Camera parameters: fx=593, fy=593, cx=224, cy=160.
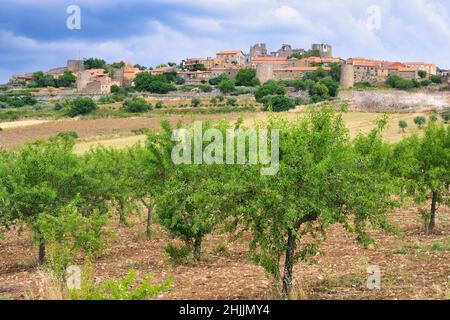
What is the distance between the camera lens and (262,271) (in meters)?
17.0

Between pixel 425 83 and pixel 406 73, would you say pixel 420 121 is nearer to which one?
pixel 425 83

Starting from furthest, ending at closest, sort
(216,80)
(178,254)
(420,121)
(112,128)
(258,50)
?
(258,50) < (216,80) < (112,128) < (420,121) < (178,254)

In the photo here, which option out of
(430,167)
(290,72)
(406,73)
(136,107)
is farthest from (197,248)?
(290,72)

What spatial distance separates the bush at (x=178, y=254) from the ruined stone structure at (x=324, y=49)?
539ft

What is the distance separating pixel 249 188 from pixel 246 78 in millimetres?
125855

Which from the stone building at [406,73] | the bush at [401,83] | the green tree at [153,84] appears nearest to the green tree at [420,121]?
the bush at [401,83]

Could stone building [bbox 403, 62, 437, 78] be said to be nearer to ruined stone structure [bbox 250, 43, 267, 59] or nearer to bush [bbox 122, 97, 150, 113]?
ruined stone structure [bbox 250, 43, 267, 59]

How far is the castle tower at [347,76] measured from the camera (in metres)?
125

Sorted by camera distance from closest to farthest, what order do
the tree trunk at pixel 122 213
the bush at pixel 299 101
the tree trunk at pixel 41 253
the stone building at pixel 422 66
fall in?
the tree trunk at pixel 41 253 < the tree trunk at pixel 122 213 < the bush at pixel 299 101 < the stone building at pixel 422 66

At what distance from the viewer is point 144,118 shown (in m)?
82.8

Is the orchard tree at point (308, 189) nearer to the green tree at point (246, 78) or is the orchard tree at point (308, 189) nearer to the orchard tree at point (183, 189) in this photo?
the orchard tree at point (183, 189)

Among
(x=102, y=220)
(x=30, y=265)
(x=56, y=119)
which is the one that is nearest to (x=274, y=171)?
(x=102, y=220)

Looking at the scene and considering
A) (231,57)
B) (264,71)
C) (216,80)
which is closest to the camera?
(216,80)

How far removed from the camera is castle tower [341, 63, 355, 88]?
125 m
